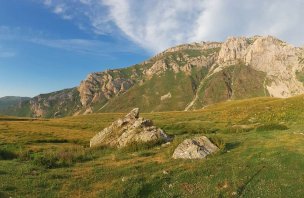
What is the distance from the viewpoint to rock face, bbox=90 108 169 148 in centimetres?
4750

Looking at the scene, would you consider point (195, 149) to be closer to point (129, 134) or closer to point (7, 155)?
A: point (129, 134)

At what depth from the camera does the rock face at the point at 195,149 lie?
1446 inches

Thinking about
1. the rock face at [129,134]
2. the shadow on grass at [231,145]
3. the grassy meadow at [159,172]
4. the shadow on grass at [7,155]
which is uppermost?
the rock face at [129,134]

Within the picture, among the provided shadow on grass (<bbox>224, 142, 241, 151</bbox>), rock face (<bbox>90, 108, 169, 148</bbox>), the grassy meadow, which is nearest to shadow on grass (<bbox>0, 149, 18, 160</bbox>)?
the grassy meadow

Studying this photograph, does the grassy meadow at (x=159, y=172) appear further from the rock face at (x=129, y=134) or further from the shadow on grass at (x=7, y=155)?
the rock face at (x=129, y=134)

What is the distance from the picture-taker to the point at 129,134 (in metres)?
49.0

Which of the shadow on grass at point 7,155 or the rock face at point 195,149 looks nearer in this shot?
the rock face at point 195,149

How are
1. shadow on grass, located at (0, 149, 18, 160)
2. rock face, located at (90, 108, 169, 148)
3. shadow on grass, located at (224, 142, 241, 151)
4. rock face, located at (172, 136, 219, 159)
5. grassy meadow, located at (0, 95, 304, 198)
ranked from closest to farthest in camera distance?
grassy meadow, located at (0, 95, 304, 198), rock face, located at (172, 136, 219, 159), shadow on grass, located at (0, 149, 18, 160), shadow on grass, located at (224, 142, 241, 151), rock face, located at (90, 108, 169, 148)

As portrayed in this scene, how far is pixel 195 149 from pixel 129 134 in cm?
1388

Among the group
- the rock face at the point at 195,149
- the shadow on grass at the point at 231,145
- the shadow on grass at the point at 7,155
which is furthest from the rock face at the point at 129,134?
the shadow on grass at the point at 7,155

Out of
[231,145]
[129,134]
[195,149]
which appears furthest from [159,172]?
[129,134]

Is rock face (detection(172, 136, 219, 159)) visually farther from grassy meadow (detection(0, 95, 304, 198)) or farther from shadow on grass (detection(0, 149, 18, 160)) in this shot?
shadow on grass (detection(0, 149, 18, 160))

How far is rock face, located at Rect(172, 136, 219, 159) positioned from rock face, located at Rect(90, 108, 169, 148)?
876 centimetres

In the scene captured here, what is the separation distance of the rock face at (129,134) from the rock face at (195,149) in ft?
28.7
